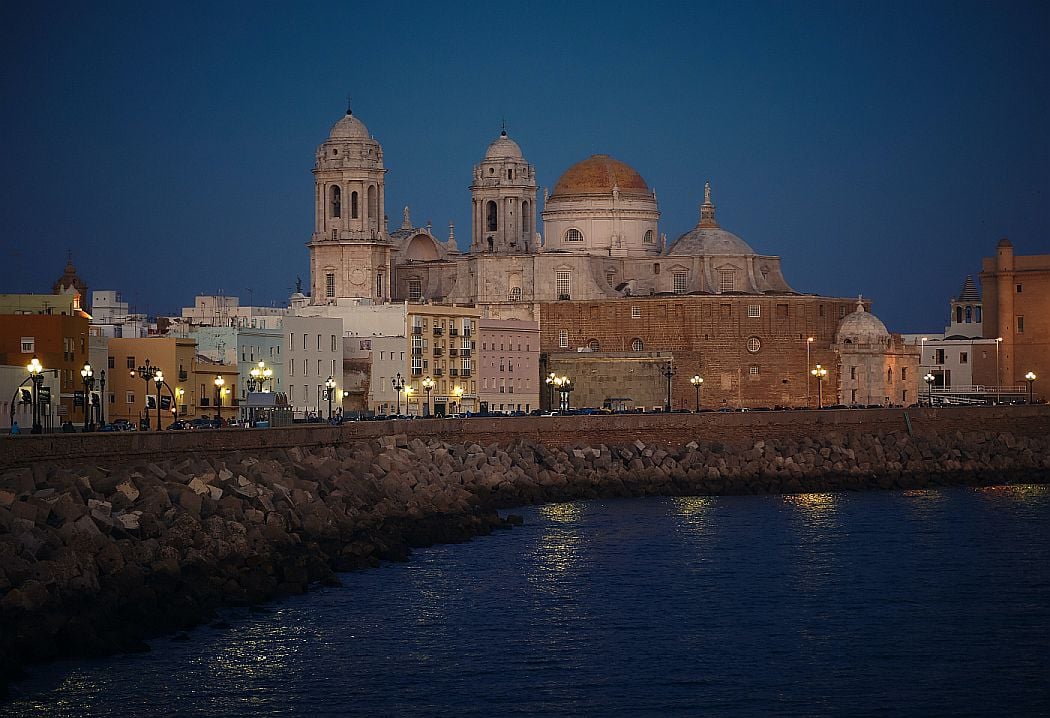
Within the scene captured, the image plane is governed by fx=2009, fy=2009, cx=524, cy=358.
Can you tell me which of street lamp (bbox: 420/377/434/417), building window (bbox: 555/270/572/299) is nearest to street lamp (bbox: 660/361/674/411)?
building window (bbox: 555/270/572/299)

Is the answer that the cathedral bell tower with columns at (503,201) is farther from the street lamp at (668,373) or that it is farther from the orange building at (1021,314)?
the orange building at (1021,314)

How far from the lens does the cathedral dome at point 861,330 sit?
324 ft

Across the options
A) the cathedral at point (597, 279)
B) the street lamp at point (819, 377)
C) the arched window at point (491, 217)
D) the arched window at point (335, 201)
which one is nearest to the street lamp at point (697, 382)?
the cathedral at point (597, 279)

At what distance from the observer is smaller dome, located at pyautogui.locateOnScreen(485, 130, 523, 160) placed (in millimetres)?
99062

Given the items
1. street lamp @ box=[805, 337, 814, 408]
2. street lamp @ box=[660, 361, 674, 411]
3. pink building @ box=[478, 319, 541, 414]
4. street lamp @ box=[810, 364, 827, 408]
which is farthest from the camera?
street lamp @ box=[805, 337, 814, 408]

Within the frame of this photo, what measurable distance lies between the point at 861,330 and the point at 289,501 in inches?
2337

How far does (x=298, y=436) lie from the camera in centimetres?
5272

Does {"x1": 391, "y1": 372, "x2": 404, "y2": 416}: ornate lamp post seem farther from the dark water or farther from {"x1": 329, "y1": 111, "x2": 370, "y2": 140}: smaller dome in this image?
the dark water

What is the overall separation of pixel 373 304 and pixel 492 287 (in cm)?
1255

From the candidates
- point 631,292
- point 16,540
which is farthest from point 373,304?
point 16,540

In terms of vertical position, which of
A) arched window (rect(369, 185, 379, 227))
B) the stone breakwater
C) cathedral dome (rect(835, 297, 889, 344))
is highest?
arched window (rect(369, 185, 379, 227))

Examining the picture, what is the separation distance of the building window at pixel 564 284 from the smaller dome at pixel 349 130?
14.1 m

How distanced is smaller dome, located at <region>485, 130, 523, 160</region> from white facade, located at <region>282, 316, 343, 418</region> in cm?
2067

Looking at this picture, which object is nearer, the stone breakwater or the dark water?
the dark water
